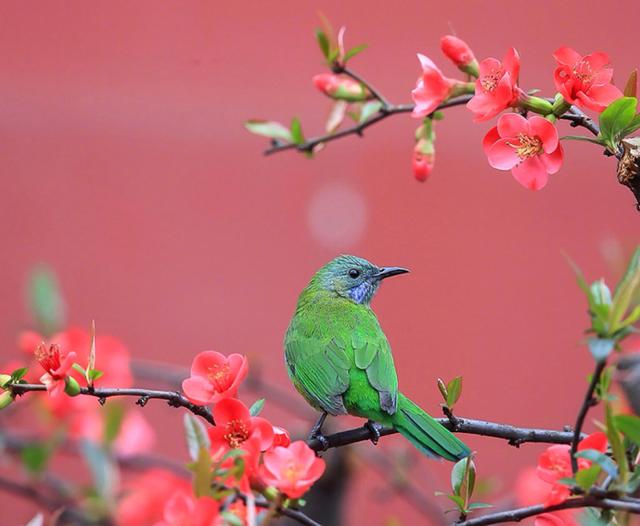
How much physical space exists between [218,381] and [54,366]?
8.8 inches

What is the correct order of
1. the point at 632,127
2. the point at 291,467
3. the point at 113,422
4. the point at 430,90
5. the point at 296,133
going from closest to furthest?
the point at 291,467
the point at 632,127
the point at 430,90
the point at 296,133
the point at 113,422

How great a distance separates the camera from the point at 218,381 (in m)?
1.24

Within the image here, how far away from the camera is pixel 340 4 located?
3.87 meters

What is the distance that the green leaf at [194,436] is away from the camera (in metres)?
1.10

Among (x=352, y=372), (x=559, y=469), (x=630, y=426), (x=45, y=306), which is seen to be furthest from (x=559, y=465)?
(x=45, y=306)

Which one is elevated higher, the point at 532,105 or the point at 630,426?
the point at 532,105

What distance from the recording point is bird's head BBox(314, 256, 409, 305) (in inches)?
92.8

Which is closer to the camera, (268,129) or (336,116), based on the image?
(336,116)

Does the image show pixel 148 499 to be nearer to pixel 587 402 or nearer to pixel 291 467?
pixel 291 467

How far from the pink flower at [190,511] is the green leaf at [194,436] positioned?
8 cm

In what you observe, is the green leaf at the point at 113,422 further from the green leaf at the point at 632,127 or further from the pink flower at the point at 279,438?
the green leaf at the point at 632,127

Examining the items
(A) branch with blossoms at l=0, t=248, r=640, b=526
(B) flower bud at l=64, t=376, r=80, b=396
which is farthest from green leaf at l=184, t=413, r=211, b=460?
(B) flower bud at l=64, t=376, r=80, b=396

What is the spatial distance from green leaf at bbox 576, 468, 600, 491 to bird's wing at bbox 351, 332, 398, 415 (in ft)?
2.02

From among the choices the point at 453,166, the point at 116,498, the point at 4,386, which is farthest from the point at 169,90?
the point at 4,386
